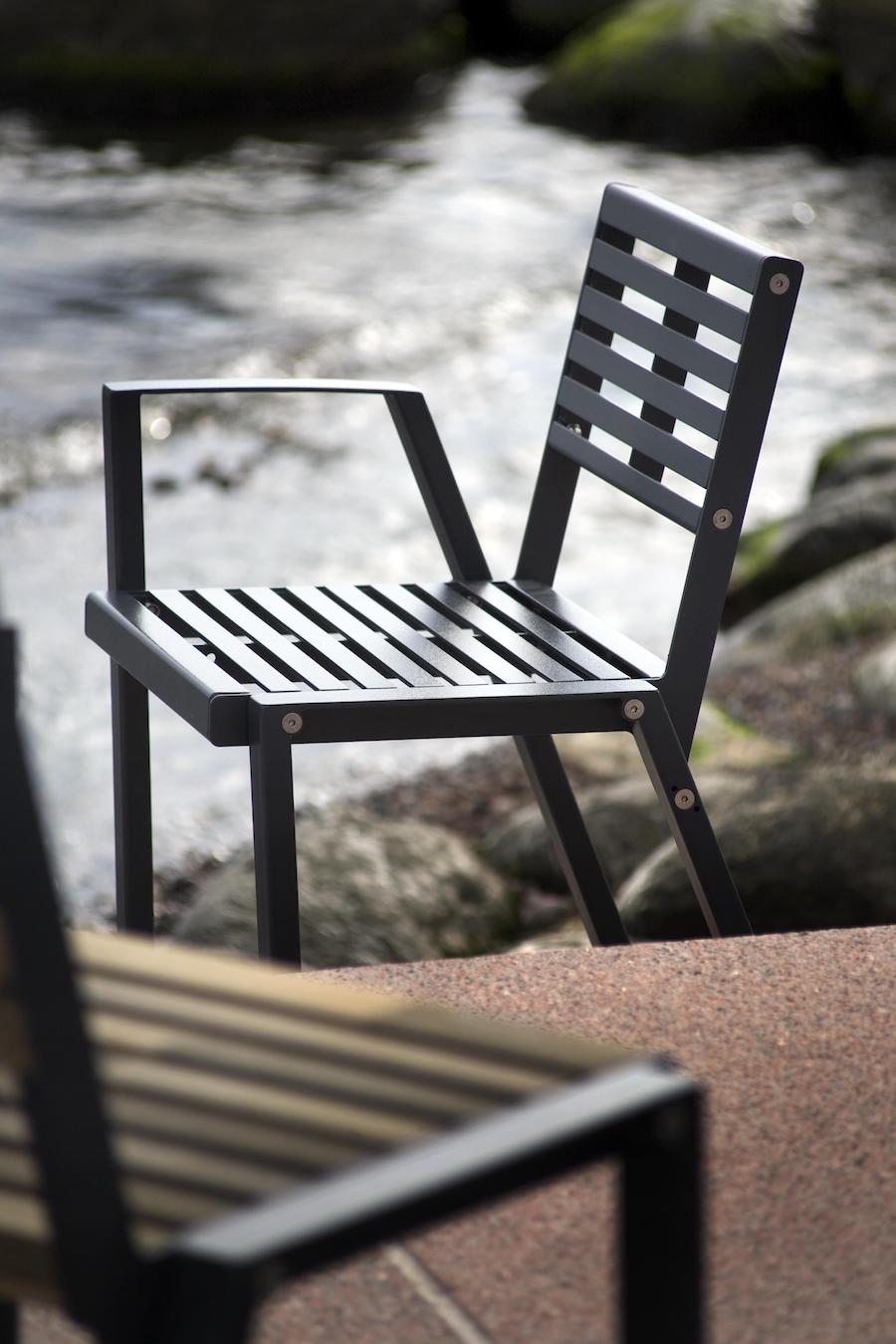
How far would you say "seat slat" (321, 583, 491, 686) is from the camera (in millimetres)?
2117

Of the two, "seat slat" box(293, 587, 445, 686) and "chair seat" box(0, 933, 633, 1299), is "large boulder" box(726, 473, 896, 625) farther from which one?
"chair seat" box(0, 933, 633, 1299)

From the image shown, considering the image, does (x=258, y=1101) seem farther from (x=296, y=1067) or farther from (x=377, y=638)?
(x=377, y=638)

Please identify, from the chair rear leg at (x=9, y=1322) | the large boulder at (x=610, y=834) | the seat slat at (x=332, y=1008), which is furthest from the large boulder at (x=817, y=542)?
the chair rear leg at (x=9, y=1322)

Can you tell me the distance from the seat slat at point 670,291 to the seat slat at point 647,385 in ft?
0.29

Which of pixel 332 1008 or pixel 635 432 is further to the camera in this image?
pixel 635 432

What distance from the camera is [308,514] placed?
709cm

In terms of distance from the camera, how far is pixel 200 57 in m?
15.6

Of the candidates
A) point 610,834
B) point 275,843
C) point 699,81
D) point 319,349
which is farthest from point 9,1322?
point 699,81

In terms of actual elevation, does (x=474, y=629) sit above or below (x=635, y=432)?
below

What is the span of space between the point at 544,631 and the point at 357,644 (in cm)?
25

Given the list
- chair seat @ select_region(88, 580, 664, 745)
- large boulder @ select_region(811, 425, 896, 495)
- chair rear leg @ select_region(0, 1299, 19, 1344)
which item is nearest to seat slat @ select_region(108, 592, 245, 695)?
chair seat @ select_region(88, 580, 664, 745)

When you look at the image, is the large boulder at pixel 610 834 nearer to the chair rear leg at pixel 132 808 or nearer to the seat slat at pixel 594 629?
the seat slat at pixel 594 629

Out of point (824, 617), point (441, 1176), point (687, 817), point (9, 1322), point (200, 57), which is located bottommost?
point (200, 57)

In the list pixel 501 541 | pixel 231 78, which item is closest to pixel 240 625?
pixel 501 541
